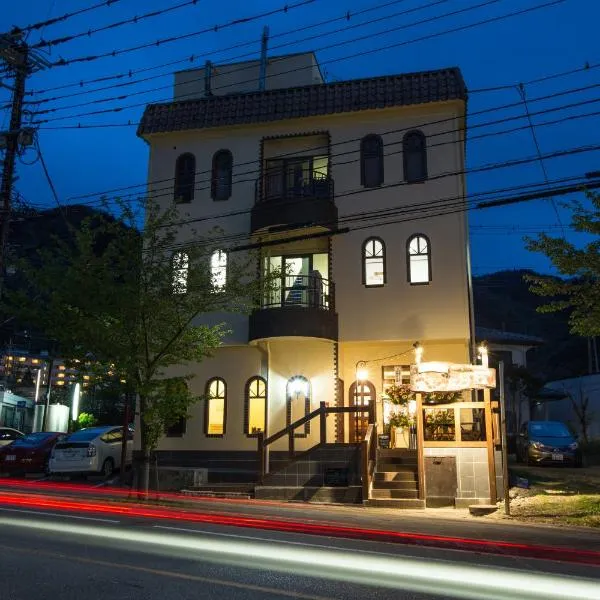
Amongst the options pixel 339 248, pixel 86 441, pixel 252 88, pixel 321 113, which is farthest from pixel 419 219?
pixel 86 441

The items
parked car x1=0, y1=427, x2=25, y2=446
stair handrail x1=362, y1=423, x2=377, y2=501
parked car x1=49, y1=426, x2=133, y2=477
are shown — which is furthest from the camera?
parked car x1=0, y1=427, x2=25, y2=446

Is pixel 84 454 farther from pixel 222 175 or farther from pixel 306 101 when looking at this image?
pixel 306 101

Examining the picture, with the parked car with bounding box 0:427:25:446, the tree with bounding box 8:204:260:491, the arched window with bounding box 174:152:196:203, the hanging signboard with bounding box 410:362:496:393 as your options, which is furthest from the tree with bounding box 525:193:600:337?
the parked car with bounding box 0:427:25:446

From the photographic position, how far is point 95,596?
629 centimetres

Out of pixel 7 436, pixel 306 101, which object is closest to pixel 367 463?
pixel 306 101

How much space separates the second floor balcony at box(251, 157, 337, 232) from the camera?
2134 cm

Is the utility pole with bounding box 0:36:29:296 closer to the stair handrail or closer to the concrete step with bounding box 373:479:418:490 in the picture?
the stair handrail

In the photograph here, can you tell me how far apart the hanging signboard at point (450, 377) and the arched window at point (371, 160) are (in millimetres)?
7918

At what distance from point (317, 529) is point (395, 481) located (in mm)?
6209

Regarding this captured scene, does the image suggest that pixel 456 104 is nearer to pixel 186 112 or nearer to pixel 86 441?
pixel 186 112

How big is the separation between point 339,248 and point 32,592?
1638cm

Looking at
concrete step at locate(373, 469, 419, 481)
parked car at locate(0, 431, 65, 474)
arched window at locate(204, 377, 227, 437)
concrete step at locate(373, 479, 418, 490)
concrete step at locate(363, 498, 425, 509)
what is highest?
arched window at locate(204, 377, 227, 437)

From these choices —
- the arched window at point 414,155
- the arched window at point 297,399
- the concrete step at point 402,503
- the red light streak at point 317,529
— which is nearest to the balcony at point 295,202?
the arched window at point 414,155

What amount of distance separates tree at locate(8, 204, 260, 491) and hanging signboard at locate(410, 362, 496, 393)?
16.2ft
